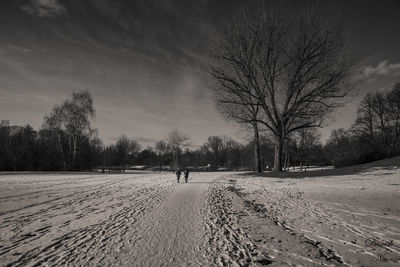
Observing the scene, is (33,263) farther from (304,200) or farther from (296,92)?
(296,92)

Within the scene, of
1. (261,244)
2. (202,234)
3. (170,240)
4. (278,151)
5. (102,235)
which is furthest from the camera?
(278,151)

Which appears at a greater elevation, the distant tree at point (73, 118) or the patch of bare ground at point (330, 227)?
the distant tree at point (73, 118)

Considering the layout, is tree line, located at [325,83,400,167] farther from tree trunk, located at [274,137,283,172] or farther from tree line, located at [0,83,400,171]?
tree trunk, located at [274,137,283,172]

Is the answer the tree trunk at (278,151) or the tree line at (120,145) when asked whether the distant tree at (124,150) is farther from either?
the tree trunk at (278,151)

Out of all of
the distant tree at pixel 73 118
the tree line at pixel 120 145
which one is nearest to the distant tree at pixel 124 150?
the tree line at pixel 120 145

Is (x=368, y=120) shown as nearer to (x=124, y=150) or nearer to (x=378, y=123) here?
(x=378, y=123)

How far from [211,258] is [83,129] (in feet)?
130

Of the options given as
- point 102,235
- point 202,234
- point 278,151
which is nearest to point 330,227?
point 202,234

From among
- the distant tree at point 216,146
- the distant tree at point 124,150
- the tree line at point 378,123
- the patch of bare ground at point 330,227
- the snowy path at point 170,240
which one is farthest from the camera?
the distant tree at point 216,146

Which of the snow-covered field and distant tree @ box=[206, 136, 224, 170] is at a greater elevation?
distant tree @ box=[206, 136, 224, 170]

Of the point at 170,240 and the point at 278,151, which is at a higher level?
the point at 278,151

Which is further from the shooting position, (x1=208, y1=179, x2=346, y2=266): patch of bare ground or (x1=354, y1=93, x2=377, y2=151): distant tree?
(x1=354, y1=93, x2=377, y2=151): distant tree

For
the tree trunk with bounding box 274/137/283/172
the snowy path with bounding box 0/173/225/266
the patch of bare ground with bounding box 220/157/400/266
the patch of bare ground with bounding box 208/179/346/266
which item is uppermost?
the tree trunk with bounding box 274/137/283/172

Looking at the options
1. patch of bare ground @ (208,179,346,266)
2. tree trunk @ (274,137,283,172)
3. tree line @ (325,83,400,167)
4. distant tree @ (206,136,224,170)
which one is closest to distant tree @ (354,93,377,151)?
tree line @ (325,83,400,167)
